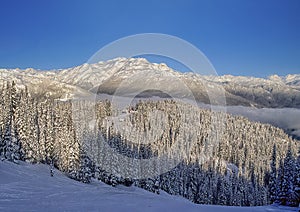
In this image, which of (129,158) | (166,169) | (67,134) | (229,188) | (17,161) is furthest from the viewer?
(229,188)

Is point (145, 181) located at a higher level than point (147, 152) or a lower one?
lower

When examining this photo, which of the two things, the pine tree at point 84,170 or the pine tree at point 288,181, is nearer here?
the pine tree at point 288,181

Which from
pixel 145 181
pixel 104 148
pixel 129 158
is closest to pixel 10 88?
pixel 104 148

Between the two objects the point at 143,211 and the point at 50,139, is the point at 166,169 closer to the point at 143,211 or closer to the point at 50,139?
the point at 50,139

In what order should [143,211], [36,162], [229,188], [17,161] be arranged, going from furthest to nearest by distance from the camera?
[229,188], [36,162], [17,161], [143,211]

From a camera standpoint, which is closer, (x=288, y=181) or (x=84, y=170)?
(x=288, y=181)

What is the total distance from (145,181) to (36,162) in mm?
28803

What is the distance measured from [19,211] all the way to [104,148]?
58.1 m

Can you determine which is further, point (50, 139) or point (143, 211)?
point (50, 139)

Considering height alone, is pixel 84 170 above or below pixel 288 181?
below

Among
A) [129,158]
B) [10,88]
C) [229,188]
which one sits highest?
[10,88]

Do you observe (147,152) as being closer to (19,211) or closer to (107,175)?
(107,175)

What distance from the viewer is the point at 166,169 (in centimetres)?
9306

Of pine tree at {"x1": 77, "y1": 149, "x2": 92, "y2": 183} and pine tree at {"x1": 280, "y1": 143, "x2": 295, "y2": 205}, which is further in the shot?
pine tree at {"x1": 77, "y1": 149, "x2": 92, "y2": 183}
